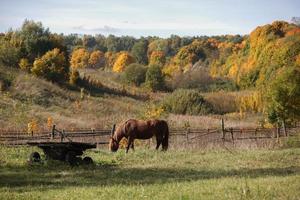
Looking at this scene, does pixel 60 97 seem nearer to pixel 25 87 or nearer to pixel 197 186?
pixel 25 87

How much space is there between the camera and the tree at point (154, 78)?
72338 millimetres

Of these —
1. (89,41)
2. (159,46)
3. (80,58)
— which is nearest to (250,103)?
(80,58)

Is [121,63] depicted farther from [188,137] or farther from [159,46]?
[188,137]

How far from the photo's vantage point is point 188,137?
3017 cm

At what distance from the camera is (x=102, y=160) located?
20406 mm

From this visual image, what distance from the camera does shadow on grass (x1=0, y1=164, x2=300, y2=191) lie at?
14688mm

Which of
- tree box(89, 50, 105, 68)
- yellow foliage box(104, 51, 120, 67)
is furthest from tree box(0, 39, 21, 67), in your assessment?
yellow foliage box(104, 51, 120, 67)

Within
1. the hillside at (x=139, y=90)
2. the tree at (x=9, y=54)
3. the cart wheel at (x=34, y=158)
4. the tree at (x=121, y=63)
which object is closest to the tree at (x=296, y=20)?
the hillside at (x=139, y=90)

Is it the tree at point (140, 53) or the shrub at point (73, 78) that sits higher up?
the tree at point (140, 53)

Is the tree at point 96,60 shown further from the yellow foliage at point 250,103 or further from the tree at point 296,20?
the yellow foliage at point 250,103

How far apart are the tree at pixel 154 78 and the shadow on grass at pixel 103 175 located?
177ft

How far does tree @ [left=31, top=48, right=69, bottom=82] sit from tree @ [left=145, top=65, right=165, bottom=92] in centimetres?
1916

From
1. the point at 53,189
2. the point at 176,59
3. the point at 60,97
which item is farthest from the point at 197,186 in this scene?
the point at 176,59

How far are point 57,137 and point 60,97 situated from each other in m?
19.6
